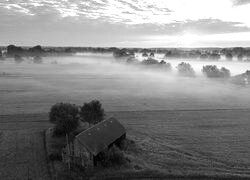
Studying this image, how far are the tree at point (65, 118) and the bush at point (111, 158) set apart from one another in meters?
9.58

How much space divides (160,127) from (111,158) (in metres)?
14.9

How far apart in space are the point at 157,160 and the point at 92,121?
12371 millimetres

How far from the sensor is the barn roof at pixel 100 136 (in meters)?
28.9

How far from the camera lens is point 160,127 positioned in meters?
42.0

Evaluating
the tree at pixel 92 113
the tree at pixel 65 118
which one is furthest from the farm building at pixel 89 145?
the tree at pixel 92 113

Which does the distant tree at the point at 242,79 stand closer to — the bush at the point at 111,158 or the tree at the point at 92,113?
the tree at the point at 92,113

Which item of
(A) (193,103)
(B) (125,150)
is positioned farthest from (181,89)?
(B) (125,150)

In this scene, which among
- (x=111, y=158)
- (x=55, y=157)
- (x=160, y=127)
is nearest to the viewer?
(x=111, y=158)

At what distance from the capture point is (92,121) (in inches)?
1545

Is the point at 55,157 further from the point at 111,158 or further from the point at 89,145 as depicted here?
the point at 111,158

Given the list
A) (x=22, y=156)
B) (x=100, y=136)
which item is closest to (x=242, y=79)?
(x=100, y=136)

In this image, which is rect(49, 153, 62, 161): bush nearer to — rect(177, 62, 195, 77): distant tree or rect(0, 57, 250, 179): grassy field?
rect(0, 57, 250, 179): grassy field

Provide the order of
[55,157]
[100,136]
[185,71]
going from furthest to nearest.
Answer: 1. [185,71]
2. [100,136]
3. [55,157]

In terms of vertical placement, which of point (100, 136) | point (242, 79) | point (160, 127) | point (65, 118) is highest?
point (65, 118)
